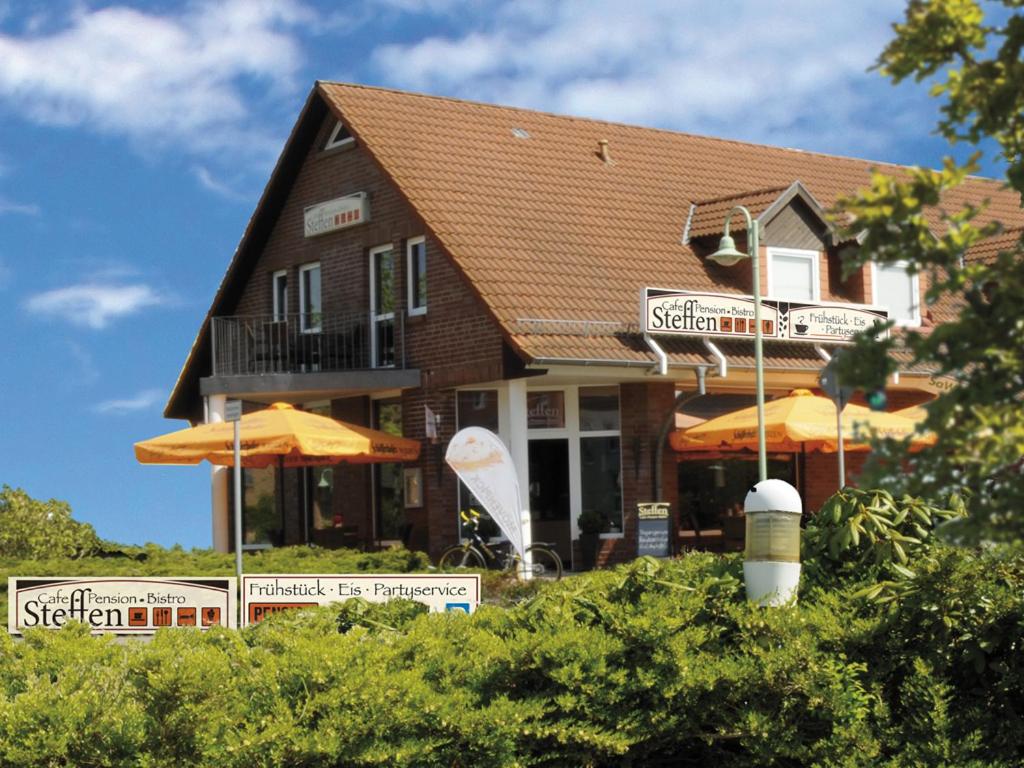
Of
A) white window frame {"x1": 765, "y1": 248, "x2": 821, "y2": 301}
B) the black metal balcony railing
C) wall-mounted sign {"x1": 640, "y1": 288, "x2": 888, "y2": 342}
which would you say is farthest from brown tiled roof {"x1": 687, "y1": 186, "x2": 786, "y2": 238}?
Result: the black metal balcony railing

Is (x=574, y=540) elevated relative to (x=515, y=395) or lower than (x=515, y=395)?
lower

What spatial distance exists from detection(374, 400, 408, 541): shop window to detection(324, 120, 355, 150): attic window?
4.85 meters

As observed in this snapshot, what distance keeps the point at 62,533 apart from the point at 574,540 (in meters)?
8.05

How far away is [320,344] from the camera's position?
2639 cm

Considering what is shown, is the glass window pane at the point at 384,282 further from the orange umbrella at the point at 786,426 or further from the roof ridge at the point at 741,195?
the roof ridge at the point at 741,195

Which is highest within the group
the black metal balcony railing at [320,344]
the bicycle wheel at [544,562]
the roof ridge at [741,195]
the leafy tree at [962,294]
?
the roof ridge at [741,195]

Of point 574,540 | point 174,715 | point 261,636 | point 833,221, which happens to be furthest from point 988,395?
point 574,540

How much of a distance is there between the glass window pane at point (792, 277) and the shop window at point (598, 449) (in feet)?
14.7

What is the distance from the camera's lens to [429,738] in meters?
5.89

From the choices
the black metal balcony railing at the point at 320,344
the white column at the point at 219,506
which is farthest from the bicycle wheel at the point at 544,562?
the white column at the point at 219,506

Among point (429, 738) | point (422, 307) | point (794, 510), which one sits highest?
point (422, 307)

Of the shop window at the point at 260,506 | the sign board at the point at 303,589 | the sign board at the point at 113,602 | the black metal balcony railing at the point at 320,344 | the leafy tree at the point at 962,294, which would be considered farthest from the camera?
the shop window at the point at 260,506

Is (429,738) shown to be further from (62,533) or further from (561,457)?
(561,457)

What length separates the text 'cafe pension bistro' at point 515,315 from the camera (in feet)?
77.7
